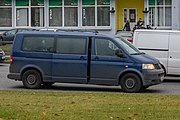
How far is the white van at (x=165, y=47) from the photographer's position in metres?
20.0

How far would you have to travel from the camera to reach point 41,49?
17.0 metres

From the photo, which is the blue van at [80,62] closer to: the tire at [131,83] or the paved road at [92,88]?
the tire at [131,83]

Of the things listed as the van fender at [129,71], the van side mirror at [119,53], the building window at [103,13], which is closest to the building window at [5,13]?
the building window at [103,13]

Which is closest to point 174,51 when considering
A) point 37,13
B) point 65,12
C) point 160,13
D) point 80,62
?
point 80,62

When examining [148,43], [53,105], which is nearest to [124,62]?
[148,43]

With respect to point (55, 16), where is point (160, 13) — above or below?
above

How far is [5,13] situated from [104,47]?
37289mm

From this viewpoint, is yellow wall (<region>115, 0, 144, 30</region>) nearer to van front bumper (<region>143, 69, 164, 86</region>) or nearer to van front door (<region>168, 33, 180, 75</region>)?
van front door (<region>168, 33, 180, 75</region>)

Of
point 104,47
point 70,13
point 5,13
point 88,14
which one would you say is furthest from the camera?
point 5,13

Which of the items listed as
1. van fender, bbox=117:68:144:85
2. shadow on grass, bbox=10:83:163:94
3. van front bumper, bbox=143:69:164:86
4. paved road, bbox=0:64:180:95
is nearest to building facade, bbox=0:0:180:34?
paved road, bbox=0:64:180:95

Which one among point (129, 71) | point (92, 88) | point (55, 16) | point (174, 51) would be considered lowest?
point (92, 88)

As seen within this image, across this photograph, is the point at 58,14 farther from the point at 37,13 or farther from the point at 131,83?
the point at 131,83

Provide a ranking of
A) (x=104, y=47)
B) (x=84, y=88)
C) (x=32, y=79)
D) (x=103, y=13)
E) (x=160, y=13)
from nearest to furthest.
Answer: (x=104, y=47) → (x=32, y=79) → (x=84, y=88) → (x=160, y=13) → (x=103, y=13)

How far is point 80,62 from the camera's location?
16.6 meters
